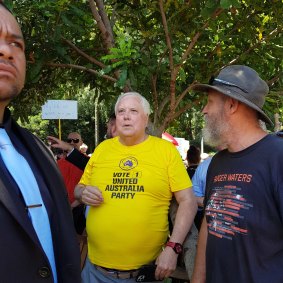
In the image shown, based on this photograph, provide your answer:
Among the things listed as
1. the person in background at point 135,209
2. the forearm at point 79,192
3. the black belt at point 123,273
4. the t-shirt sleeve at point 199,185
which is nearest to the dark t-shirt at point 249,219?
the person in background at point 135,209

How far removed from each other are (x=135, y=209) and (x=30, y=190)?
51.5 inches

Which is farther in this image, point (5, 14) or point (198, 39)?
point (198, 39)

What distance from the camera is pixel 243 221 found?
1.92 m

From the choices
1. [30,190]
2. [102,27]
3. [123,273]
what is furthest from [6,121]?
[102,27]

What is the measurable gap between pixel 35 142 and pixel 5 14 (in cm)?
55

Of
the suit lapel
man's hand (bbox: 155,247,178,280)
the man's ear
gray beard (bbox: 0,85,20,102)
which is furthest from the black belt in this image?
gray beard (bbox: 0,85,20,102)

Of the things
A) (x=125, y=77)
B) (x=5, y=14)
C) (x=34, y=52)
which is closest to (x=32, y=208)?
(x=5, y=14)

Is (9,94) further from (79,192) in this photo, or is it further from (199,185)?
(199,185)

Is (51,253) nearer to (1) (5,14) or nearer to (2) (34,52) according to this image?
(1) (5,14)

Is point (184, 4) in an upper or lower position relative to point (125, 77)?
upper

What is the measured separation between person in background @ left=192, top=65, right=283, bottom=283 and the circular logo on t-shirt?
67cm

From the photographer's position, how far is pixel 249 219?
1.90 metres

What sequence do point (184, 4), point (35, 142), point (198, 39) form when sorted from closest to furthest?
point (35, 142) < point (184, 4) < point (198, 39)

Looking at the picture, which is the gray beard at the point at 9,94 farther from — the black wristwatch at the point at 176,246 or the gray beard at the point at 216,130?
the black wristwatch at the point at 176,246
